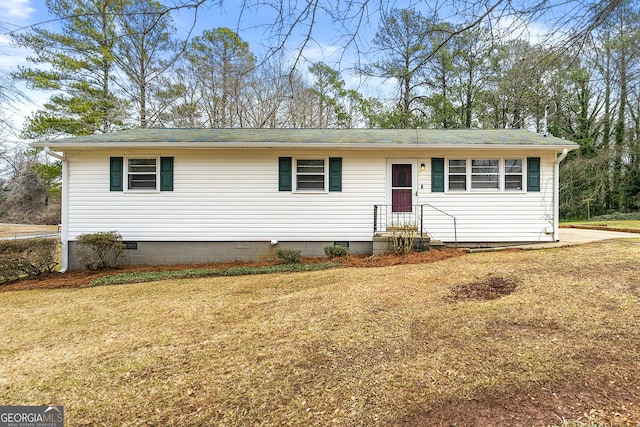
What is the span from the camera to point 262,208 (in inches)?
322

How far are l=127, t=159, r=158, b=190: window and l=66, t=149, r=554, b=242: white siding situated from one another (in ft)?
0.75

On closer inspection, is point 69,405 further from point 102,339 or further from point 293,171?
point 293,171

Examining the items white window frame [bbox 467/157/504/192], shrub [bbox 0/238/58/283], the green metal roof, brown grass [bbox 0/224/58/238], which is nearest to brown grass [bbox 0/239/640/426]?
shrub [bbox 0/238/58/283]

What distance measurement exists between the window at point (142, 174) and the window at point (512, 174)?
9372mm

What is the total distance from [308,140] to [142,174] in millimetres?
4537

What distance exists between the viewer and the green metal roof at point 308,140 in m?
7.68

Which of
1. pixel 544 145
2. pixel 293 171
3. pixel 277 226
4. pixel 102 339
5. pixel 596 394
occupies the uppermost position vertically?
pixel 544 145

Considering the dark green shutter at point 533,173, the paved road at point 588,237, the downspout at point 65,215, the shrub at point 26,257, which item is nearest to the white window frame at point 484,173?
the dark green shutter at point 533,173

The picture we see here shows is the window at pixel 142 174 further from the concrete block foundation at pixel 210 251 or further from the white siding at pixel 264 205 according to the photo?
the concrete block foundation at pixel 210 251

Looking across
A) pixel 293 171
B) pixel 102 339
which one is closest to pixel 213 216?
pixel 293 171

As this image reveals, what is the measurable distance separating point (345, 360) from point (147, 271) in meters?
6.39

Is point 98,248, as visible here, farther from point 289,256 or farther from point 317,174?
point 317,174

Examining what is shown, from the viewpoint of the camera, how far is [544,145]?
764cm

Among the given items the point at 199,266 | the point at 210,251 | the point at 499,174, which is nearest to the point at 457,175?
the point at 499,174
